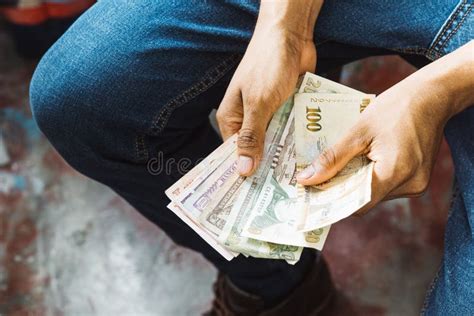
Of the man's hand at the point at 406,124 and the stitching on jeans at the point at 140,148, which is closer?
the man's hand at the point at 406,124

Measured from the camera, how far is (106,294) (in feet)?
4.35

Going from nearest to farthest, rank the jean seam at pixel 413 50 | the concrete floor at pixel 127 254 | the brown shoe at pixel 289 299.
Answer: the jean seam at pixel 413 50 → the brown shoe at pixel 289 299 → the concrete floor at pixel 127 254

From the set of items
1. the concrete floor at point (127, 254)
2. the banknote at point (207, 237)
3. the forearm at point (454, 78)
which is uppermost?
the forearm at point (454, 78)

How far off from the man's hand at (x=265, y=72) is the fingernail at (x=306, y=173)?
0.07 meters

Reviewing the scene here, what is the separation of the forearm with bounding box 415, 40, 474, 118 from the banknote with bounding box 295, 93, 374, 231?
0.36 feet

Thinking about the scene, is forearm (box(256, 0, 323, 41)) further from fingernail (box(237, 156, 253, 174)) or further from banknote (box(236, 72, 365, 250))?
fingernail (box(237, 156, 253, 174))

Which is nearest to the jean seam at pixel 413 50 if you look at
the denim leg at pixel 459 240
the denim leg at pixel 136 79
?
the denim leg at pixel 459 240

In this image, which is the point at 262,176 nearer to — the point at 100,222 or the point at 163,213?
the point at 163,213

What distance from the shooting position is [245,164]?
866 millimetres

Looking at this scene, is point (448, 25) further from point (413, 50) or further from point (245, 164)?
point (245, 164)

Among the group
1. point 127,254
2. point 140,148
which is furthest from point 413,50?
point 127,254

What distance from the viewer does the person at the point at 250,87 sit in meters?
0.81

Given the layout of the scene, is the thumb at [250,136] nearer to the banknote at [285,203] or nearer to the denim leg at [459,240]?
the banknote at [285,203]

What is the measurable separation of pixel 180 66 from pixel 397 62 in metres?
1.00
